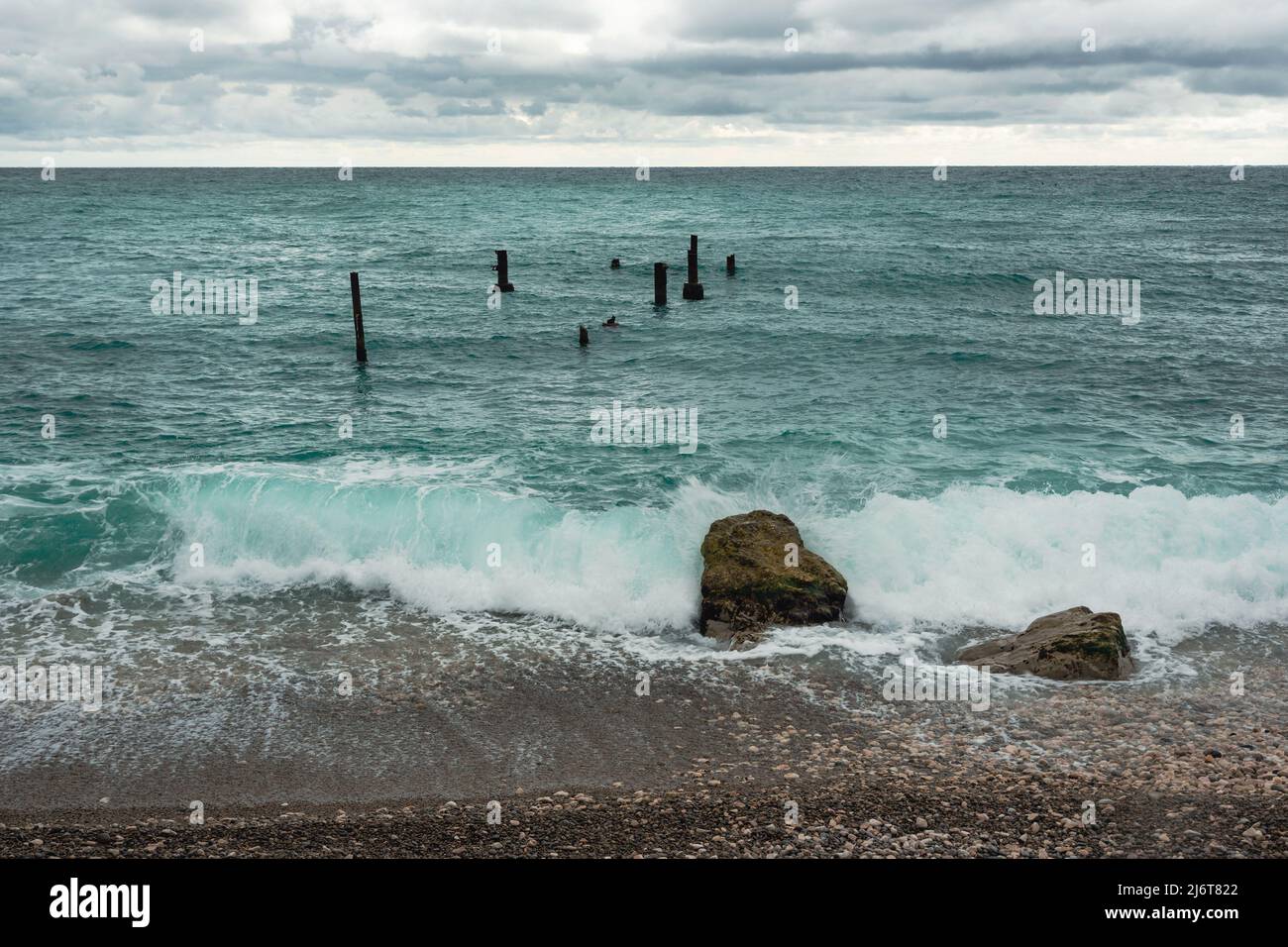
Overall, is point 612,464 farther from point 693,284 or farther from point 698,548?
point 693,284

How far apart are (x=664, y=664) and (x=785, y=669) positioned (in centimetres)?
150

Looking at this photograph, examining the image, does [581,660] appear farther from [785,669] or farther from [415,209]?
[415,209]

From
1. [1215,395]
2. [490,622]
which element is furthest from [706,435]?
[1215,395]

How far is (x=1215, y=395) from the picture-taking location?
79.4ft
